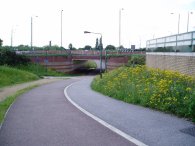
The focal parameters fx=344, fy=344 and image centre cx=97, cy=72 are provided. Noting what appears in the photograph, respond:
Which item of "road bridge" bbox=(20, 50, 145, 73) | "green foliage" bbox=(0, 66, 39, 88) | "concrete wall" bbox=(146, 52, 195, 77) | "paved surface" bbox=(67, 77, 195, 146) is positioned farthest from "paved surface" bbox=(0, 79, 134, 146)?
"road bridge" bbox=(20, 50, 145, 73)

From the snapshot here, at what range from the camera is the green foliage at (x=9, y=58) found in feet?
220

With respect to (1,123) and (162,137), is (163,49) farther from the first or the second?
(162,137)

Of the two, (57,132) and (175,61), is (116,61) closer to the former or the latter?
(175,61)

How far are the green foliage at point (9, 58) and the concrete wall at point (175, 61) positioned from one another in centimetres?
4304

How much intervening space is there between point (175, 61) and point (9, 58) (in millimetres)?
50386

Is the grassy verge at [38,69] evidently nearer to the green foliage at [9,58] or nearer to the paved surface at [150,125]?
the green foliage at [9,58]

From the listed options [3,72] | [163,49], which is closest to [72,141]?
[163,49]

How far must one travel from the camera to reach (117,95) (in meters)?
16.9

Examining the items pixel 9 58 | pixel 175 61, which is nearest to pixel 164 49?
pixel 175 61

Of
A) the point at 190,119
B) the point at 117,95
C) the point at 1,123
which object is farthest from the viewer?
the point at 117,95

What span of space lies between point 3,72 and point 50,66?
22.8 m

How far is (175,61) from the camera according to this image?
22156 millimetres

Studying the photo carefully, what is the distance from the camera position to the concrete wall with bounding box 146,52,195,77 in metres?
19.0

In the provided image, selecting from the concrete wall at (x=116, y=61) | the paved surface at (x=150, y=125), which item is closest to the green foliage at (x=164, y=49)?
the paved surface at (x=150, y=125)
